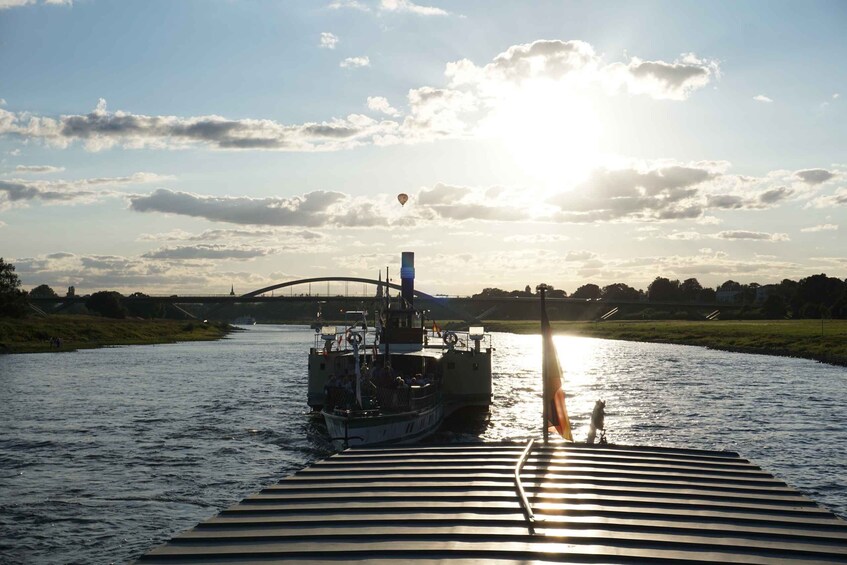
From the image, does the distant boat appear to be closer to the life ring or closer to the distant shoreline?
the life ring

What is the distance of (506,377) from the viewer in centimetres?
8275

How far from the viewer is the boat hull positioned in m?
34.8

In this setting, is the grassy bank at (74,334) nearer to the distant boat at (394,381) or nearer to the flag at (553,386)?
the distant boat at (394,381)

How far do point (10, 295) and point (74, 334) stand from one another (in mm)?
12016

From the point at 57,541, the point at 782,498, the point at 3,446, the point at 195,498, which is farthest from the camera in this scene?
the point at 3,446

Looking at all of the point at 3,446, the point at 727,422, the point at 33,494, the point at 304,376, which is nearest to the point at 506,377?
the point at 304,376

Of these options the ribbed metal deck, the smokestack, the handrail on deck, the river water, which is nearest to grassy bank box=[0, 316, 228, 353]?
the river water

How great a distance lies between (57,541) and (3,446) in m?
17.7

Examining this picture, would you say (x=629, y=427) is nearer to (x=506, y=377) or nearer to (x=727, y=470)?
(x=727, y=470)

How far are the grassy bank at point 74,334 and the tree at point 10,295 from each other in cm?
291

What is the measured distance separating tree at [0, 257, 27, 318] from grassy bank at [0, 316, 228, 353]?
9.53ft

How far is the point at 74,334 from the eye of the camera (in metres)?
138

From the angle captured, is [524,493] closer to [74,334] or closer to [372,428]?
[372,428]

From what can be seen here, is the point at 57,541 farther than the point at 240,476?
No
